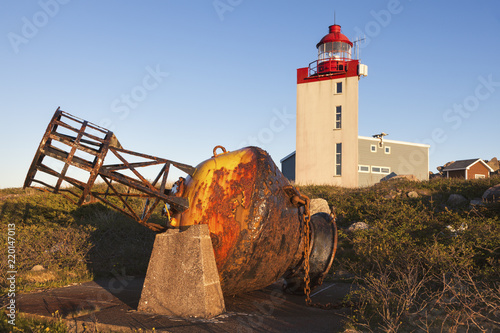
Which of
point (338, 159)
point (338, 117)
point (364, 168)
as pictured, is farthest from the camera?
point (364, 168)

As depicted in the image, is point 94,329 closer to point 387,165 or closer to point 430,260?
point 430,260

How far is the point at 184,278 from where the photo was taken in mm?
4781

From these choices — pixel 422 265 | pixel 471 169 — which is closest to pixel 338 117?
pixel 471 169

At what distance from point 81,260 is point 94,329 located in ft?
17.3

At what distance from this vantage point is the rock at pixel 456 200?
1293cm

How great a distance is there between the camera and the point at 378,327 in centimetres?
426

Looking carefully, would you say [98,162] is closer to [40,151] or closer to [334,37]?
[40,151]

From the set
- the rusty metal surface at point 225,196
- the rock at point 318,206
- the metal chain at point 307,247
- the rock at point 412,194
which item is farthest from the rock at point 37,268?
the rock at point 412,194

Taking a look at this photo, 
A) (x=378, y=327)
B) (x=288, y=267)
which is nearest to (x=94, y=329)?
(x=288, y=267)

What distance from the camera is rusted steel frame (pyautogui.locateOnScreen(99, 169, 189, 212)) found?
474cm

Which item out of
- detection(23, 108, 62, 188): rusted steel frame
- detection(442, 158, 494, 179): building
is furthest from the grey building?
detection(23, 108, 62, 188): rusted steel frame

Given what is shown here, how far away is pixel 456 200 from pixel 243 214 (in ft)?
36.0

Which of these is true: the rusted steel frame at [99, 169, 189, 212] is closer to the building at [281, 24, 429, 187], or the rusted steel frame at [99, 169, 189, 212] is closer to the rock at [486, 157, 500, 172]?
the building at [281, 24, 429, 187]

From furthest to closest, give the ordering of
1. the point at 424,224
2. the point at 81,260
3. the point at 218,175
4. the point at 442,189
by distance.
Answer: the point at 442,189
the point at 424,224
the point at 81,260
the point at 218,175
